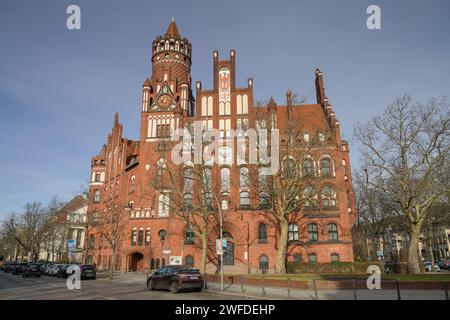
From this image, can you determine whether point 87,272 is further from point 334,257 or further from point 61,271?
point 334,257

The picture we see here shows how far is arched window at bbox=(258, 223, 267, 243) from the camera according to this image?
120ft

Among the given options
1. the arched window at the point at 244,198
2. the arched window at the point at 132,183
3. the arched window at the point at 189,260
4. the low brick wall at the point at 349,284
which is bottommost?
the low brick wall at the point at 349,284

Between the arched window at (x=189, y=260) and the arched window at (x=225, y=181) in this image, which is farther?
the arched window at (x=225, y=181)

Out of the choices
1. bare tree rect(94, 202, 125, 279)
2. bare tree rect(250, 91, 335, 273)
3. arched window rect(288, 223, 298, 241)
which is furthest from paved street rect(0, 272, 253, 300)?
arched window rect(288, 223, 298, 241)

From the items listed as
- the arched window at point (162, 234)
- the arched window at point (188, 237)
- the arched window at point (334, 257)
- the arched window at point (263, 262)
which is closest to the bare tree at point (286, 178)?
the arched window at point (263, 262)

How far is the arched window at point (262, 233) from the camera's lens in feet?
120

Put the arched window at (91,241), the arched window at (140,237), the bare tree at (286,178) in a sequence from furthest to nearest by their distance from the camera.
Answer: the arched window at (91,241) < the arched window at (140,237) < the bare tree at (286,178)

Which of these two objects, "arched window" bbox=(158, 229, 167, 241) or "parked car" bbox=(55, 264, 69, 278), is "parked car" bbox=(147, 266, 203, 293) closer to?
"arched window" bbox=(158, 229, 167, 241)

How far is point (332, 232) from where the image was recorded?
36.8 meters

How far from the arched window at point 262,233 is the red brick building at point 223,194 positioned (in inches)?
4.2

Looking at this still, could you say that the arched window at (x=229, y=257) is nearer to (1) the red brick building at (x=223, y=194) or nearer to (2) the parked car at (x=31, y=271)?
(1) the red brick building at (x=223, y=194)

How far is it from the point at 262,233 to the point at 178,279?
67.6ft
